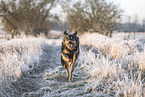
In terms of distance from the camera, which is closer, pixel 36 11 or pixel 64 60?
pixel 64 60

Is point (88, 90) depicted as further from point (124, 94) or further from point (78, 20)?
point (78, 20)

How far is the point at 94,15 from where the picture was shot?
39.4 ft

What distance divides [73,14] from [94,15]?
2328 millimetres

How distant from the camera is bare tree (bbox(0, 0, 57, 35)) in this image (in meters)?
14.2

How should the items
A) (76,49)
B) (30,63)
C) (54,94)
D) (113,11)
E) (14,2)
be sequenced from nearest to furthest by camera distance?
(54,94)
(76,49)
(30,63)
(113,11)
(14,2)

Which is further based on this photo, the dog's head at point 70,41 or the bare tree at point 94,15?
the bare tree at point 94,15

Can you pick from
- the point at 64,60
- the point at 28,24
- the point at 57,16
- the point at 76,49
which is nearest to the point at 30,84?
the point at 64,60

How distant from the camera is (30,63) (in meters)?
4.81

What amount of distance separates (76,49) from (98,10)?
9.58 metres

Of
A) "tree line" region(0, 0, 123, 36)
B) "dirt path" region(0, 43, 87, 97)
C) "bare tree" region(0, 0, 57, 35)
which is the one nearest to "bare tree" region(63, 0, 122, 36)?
"tree line" region(0, 0, 123, 36)

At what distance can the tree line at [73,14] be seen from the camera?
11343mm

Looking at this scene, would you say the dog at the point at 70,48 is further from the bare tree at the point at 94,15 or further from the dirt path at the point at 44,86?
the bare tree at the point at 94,15

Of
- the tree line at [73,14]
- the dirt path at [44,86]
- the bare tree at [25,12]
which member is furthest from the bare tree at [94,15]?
the dirt path at [44,86]

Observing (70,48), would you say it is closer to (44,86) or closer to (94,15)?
(44,86)
